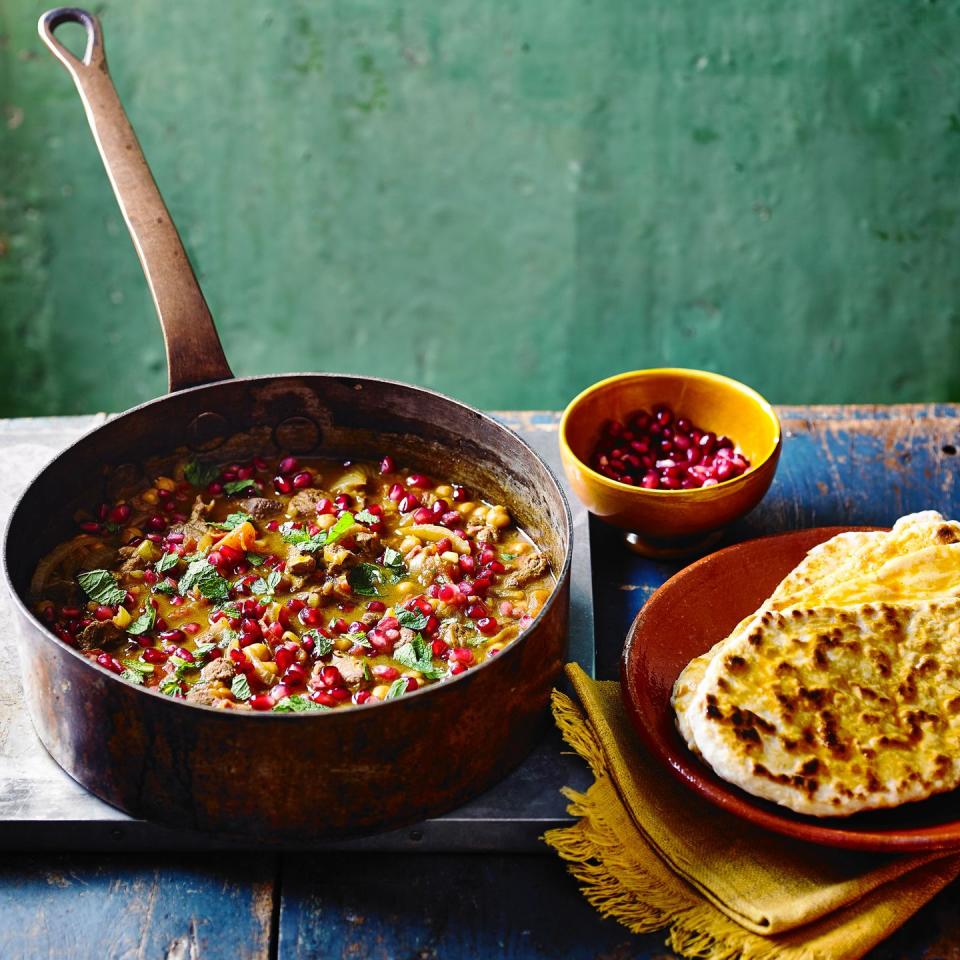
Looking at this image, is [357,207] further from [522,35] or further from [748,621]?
[748,621]

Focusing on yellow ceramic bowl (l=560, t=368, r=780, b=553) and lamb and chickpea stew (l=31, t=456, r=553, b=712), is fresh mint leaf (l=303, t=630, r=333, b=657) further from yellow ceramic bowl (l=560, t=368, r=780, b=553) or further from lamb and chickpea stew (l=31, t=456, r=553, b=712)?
yellow ceramic bowl (l=560, t=368, r=780, b=553)

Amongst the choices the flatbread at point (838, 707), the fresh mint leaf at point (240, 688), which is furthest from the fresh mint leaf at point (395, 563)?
the flatbread at point (838, 707)

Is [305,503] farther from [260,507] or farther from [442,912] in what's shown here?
[442,912]

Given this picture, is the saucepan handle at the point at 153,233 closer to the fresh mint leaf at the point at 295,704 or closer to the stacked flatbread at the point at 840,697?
the fresh mint leaf at the point at 295,704

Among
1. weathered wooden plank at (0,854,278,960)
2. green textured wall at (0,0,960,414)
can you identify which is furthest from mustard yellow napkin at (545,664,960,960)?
green textured wall at (0,0,960,414)

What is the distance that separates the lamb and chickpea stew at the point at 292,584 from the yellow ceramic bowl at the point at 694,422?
28 cm

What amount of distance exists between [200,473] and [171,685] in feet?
3.19

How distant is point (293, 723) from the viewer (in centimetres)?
243

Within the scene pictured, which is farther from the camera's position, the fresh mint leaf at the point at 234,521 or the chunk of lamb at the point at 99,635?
the fresh mint leaf at the point at 234,521

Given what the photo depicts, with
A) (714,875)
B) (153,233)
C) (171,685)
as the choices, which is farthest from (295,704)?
(153,233)

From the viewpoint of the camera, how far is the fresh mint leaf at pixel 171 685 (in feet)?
9.68

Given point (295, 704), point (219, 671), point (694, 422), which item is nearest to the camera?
point (295, 704)

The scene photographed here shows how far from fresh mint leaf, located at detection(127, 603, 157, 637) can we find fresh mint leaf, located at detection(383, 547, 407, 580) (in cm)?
67

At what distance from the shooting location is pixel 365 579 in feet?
11.1
